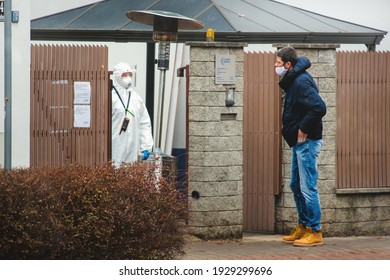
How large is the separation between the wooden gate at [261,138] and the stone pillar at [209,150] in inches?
21.1

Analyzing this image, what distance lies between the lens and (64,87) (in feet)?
41.6

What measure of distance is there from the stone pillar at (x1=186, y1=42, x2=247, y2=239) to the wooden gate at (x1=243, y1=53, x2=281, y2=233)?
536 millimetres

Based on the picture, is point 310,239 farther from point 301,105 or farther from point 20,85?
point 20,85

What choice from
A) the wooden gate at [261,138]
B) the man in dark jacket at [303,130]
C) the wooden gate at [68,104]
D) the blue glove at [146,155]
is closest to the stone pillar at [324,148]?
the wooden gate at [261,138]

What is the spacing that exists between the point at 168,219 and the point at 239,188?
3777 mm

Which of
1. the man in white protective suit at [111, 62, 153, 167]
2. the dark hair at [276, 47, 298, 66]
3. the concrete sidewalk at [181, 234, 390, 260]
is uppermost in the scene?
the dark hair at [276, 47, 298, 66]

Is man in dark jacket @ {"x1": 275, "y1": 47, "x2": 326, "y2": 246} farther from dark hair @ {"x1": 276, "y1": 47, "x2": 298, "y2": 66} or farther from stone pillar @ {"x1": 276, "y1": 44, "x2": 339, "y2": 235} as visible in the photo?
stone pillar @ {"x1": 276, "y1": 44, "x2": 339, "y2": 235}

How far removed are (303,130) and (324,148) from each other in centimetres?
130

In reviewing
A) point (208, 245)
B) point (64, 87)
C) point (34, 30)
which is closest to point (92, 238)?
point (208, 245)

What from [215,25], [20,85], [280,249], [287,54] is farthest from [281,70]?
[215,25]

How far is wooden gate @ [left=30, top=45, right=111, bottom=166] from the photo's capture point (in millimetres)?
12633

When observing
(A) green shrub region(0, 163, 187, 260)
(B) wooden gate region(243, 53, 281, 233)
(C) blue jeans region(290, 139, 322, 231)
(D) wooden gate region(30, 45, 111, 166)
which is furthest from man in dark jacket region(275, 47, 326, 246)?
(A) green shrub region(0, 163, 187, 260)

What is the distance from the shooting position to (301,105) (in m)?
11.5

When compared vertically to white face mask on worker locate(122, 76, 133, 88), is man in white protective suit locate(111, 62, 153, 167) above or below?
below
